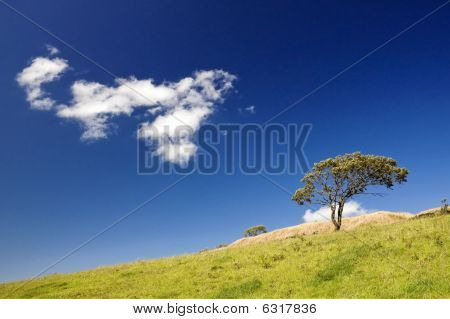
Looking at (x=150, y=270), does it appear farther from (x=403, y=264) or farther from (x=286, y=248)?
(x=403, y=264)

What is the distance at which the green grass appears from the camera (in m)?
17.2

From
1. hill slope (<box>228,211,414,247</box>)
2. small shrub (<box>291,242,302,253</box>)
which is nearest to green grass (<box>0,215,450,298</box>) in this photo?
small shrub (<box>291,242,302,253</box>)

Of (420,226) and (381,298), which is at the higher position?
(420,226)

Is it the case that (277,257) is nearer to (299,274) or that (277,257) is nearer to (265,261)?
(265,261)

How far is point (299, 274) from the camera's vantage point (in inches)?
805

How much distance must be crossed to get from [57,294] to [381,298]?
17384mm

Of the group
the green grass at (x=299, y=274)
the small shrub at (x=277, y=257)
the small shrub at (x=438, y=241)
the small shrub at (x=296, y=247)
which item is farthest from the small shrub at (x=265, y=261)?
the small shrub at (x=438, y=241)

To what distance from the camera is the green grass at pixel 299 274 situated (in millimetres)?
17156

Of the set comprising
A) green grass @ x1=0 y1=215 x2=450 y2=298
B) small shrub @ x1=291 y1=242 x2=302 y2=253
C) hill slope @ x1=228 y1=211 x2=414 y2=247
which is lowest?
green grass @ x1=0 y1=215 x2=450 y2=298

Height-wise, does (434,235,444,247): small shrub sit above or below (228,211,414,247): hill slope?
below

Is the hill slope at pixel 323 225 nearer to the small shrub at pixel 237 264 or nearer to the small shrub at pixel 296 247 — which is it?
the small shrub at pixel 296 247

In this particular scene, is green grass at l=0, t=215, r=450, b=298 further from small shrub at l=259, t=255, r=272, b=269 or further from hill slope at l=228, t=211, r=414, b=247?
hill slope at l=228, t=211, r=414, b=247

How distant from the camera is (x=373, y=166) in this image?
50.2 meters
